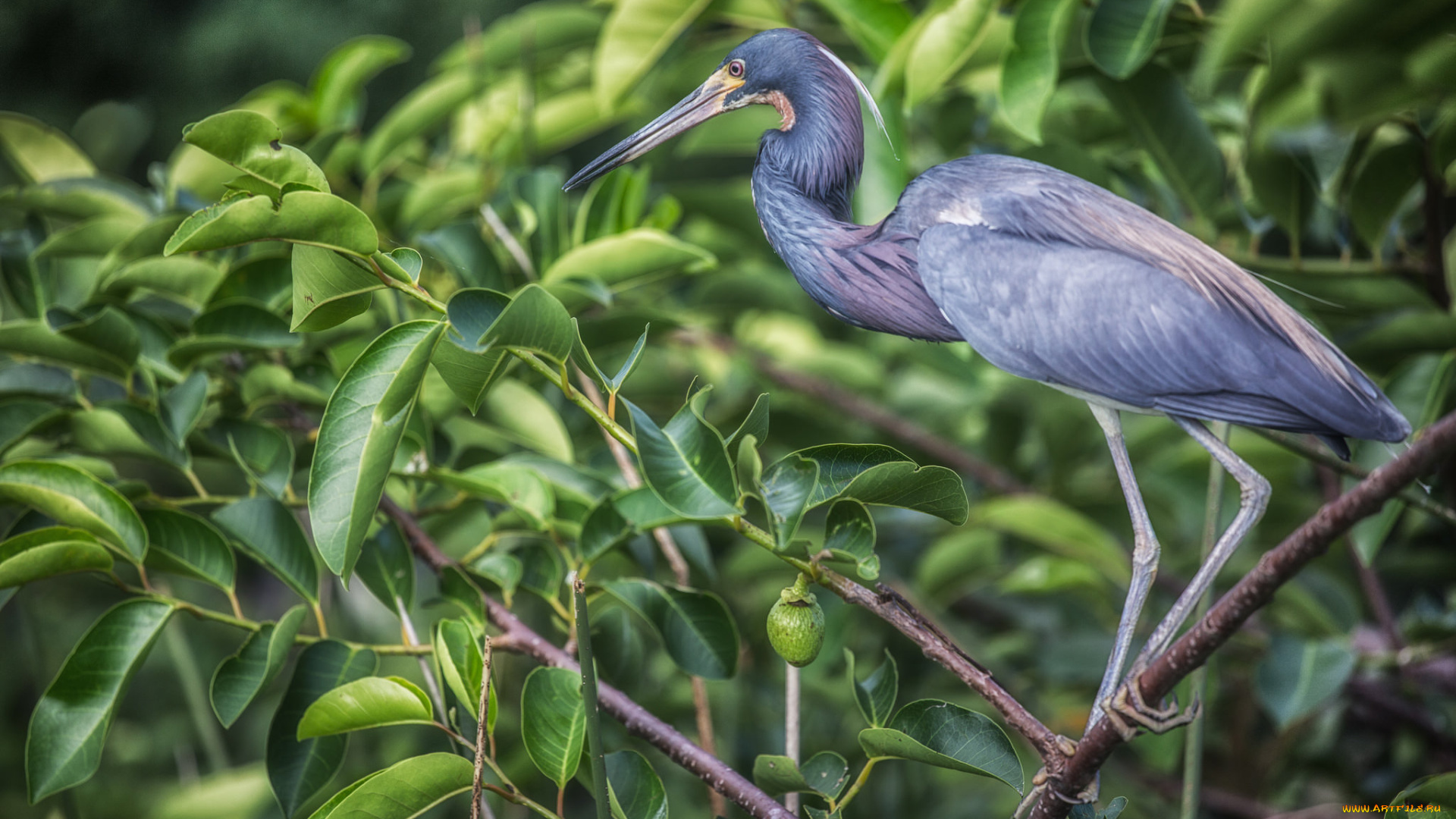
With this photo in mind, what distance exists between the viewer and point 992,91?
1.60 metres

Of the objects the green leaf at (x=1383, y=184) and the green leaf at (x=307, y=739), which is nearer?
the green leaf at (x=307, y=739)

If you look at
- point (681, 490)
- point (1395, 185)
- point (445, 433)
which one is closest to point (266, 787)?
point (445, 433)

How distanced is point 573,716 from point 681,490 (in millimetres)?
295

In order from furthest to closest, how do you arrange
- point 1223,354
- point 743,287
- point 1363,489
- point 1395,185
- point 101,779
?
point 101,779
point 743,287
point 1395,185
point 1223,354
point 1363,489

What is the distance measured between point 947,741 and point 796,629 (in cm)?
18

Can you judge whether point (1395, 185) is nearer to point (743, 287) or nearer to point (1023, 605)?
point (743, 287)

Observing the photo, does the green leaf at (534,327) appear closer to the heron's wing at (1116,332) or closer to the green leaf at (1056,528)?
the heron's wing at (1116,332)

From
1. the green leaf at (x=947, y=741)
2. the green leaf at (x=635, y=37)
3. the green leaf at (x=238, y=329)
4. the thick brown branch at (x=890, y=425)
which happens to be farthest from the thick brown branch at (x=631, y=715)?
the thick brown branch at (x=890, y=425)

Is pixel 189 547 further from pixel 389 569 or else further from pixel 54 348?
pixel 54 348

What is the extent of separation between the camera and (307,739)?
103 cm

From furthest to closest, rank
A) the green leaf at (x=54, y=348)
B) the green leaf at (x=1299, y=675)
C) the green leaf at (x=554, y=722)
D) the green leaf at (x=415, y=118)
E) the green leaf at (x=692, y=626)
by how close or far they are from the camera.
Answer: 1. the green leaf at (x=415, y=118)
2. the green leaf at (x=1299, y=675)
3. the green leaf at (x=54, y=348)
4. the green leaf at (x=692, y=626)
5. the green leaf at (x=554, y=722)

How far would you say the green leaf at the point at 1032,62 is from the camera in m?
1.16

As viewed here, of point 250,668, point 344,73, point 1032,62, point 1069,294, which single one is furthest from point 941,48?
point 344,73

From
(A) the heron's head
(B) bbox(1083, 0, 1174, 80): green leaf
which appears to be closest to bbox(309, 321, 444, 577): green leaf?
(A) the heron's head
